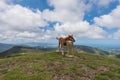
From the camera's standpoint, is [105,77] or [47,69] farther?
[47,69]

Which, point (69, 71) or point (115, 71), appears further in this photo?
point (115, 71)

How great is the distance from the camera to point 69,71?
2770 cm

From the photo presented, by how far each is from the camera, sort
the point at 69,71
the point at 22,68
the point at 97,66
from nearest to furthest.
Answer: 1. the point at 69,71
2. the point at 22,68
3. the point at 97,66

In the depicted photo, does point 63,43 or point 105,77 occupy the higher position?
point 63,43

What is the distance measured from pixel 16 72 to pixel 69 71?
854 centimetres

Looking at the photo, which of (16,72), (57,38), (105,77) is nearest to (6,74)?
(16,72)

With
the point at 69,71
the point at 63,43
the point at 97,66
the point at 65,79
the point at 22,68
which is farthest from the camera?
the point at 63,43

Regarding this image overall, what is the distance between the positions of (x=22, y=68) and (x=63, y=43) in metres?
14.3

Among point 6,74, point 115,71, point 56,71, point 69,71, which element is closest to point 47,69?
point 56,71

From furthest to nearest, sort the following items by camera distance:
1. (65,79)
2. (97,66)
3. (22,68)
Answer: (97,66) → (22,68) → (65,79)

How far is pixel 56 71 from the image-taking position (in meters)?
27.9

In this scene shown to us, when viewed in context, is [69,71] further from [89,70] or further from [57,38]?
[57,38]

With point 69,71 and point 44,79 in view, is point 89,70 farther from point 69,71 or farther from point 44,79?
point 44,79

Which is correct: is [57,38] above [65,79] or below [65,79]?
above
